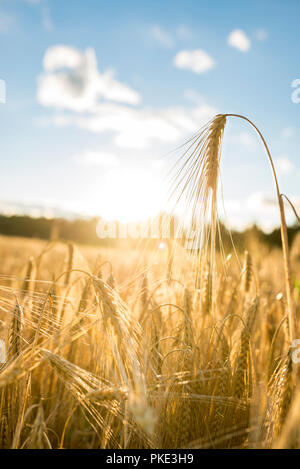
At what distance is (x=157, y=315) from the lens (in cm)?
177

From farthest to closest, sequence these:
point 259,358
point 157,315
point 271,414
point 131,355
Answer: point 259,358 → point 157,315 → point 271,414 → point 131,355

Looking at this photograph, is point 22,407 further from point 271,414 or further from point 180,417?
point 271,414

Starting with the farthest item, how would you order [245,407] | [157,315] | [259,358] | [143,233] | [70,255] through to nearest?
[70,255], [259,358], [157,315], [143,233], [245,407]

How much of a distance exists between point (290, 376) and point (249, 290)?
0.94m

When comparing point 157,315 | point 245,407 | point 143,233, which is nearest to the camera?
point 245,407

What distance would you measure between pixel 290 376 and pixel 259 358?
86cm
